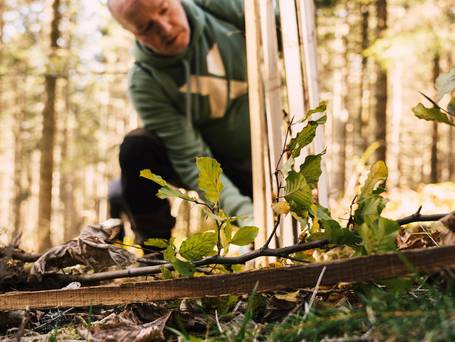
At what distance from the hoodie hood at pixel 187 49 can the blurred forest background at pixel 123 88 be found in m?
1.04

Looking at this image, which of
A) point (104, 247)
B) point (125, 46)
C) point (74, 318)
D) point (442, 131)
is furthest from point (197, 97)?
point (442, 131)

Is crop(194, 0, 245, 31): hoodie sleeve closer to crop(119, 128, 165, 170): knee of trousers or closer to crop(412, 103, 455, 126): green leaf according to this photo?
crop(119, 128, 165, 170): knee of trousers

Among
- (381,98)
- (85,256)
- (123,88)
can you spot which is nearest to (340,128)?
(381,98)

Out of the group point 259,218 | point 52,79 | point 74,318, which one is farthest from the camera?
point 52,79

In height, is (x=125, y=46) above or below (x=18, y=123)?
above

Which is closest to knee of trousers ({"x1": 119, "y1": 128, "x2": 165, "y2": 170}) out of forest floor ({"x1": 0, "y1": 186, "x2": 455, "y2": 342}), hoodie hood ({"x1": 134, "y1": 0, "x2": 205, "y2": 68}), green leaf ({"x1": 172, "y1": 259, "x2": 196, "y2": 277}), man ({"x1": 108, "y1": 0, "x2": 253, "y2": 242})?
man ({"x1": 108, "y1": 0, "x2": 253, "y2": 242})

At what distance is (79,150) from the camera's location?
1970cm

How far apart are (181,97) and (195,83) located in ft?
0.61

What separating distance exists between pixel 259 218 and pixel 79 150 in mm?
19064

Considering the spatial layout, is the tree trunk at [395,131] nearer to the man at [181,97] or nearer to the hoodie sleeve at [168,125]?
the man at [181,97]

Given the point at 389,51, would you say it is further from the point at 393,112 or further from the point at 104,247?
the point at 393,112

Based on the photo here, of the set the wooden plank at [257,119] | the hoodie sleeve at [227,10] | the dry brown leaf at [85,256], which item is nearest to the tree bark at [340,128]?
the hoodie sleeve at [227,10]

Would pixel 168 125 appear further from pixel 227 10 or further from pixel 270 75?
pixel 270 75

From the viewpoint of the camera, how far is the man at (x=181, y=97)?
118 inches
